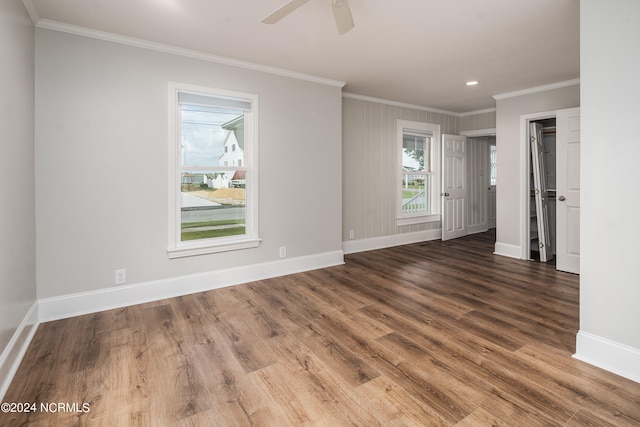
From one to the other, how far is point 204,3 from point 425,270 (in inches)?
150

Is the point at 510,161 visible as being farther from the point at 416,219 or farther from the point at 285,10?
the point at 285,10

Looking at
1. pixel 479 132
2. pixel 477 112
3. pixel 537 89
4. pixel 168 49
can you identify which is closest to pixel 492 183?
pixel 479 132

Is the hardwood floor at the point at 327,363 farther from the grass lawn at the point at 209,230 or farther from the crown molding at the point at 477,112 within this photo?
the crown molding at the point at 477,112

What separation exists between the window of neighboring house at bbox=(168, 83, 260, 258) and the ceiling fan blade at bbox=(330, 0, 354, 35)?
1825 mm

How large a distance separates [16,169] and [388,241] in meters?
4.94

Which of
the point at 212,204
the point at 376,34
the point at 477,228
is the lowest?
the point at 477,228

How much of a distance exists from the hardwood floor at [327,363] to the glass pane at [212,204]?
0.77m

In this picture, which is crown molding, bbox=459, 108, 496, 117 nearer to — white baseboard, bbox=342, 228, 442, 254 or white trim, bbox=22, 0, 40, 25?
white baseboard, bbox=342, 228, 442, 254

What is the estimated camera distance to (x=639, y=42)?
6.17ft

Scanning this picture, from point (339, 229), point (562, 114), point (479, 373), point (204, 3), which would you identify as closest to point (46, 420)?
point (479, 373)

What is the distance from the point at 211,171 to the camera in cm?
365

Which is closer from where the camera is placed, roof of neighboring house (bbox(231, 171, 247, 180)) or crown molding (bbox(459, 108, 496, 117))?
roof of neighboring house (bbox(231, 171, 247, 180))

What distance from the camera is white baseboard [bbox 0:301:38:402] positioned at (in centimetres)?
188

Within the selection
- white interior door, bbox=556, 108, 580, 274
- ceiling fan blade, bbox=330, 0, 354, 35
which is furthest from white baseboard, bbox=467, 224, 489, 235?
ceiling fan blade, bbox=330, 0, 354, 35
